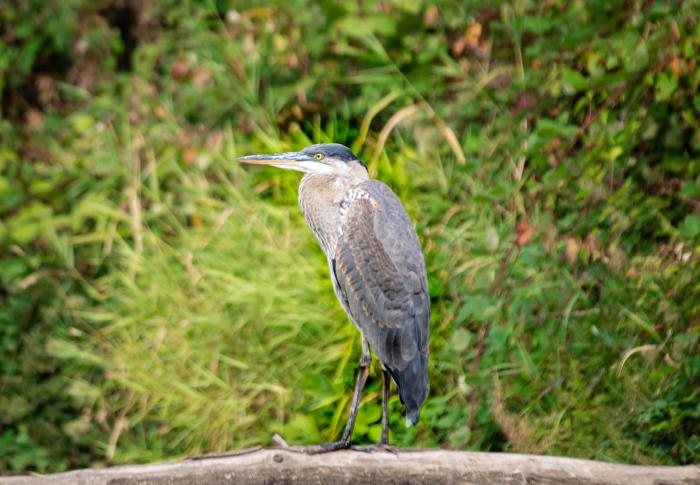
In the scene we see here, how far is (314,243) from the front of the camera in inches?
165

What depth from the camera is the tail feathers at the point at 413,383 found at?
2.76 m

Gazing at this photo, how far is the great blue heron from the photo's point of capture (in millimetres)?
2795

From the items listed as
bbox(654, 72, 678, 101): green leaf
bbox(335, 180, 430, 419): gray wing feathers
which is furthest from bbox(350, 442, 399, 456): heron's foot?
bbox(654, 72, 678, 101): green leaf

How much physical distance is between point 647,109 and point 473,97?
87 cm

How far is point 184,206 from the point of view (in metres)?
4.82

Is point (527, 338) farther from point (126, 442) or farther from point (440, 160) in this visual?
point (126, 442)

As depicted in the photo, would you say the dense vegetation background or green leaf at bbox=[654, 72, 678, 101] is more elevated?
green leaf at bbox=[654, 72, 678, 101]

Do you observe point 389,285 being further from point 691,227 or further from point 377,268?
point 691,227

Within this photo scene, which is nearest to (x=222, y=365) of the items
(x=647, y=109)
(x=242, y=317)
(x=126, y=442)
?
(x=242, y=317)

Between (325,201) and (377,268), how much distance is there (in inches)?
10.3

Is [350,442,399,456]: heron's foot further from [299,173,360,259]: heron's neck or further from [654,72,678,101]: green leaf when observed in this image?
[654,72,678,101]: green leaf

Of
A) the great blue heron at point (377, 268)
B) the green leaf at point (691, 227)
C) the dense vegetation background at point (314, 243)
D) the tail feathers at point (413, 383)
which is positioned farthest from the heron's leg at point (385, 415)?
the green leaf at point (691, 227)

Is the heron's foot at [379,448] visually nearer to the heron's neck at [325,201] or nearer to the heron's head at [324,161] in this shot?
the heron's neck at [325,201]

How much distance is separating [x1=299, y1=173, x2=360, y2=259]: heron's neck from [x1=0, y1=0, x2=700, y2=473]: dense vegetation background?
805mm
